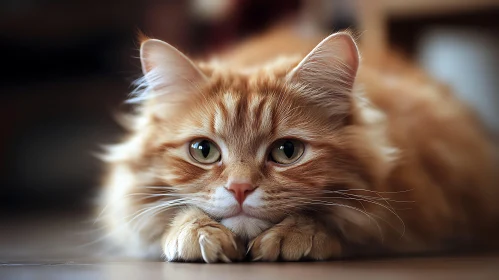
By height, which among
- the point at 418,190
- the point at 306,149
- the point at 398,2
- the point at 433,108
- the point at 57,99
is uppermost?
the point at 398,2

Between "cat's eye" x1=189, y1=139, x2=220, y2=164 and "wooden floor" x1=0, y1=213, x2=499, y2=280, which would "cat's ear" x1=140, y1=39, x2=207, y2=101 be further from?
"wooden floor" x1=0, y1=213, x2=499, y2=280

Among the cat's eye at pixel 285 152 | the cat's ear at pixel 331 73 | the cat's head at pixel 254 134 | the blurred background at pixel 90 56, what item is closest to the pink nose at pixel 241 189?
the cat's head at pixel 254 134

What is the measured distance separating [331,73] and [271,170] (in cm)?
29

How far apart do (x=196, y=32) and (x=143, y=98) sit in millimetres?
1709

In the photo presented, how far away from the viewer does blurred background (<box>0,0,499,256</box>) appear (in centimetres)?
308

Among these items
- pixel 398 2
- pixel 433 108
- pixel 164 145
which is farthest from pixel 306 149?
pixel 398 2

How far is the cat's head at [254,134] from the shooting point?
133cm

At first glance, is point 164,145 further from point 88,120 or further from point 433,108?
point 88,120

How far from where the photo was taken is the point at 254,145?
4.47 ft

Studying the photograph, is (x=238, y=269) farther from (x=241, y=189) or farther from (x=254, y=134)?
(x=254, y=134)

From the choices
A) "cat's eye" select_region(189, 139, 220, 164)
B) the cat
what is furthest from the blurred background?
"cat's eye" select_region(189, 139, 220, 164)

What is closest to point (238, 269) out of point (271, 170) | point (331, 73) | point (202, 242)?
point (202, 242)

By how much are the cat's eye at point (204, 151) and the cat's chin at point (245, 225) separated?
0.48 feet

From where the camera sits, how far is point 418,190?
161 centimetres
